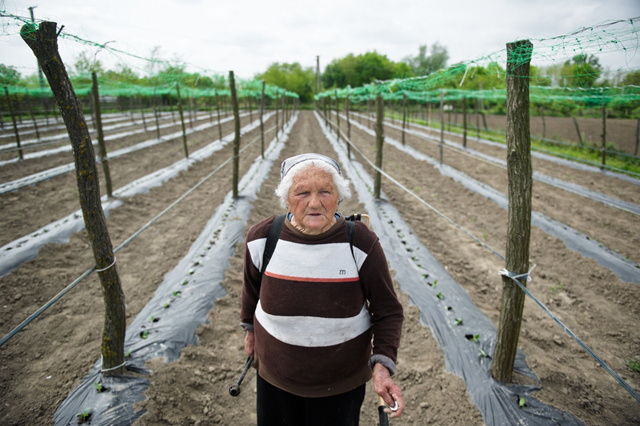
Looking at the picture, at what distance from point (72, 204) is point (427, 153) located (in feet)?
38.4

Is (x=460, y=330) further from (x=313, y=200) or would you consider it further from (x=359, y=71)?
(x=359, y=71)

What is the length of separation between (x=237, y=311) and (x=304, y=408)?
2499 mm

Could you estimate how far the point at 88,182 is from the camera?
7.68ft

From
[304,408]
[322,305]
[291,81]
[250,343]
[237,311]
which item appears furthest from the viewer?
[291,81]

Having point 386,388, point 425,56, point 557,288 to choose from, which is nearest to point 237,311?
point 386,388

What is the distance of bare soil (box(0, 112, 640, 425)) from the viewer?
2.72 meters

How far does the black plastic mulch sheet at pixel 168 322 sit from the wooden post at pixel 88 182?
21 cm

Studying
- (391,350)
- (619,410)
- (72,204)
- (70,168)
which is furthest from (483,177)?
(70,168)

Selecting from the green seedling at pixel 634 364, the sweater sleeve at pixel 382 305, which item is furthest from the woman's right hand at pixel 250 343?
the green seedling at pixel 634 364

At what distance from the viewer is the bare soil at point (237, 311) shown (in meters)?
2.72

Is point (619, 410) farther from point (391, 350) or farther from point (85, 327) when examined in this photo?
point (85, 327)

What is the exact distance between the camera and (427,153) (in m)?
13.3

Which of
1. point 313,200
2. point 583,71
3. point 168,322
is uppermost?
point 583,71

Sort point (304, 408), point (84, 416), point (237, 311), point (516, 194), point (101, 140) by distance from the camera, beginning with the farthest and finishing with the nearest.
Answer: point (101, 140), point (237, 311), point (516, 194), point (84, 416), point (304, 408)
